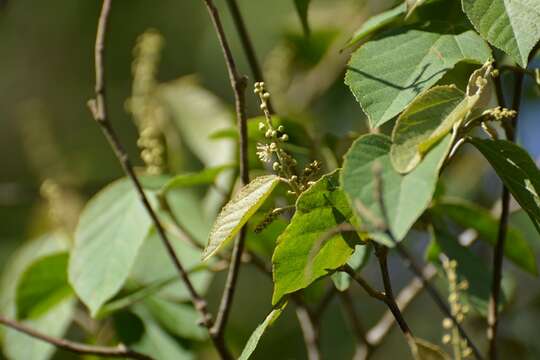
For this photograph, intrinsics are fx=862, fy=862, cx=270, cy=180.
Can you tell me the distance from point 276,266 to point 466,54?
0.87ft

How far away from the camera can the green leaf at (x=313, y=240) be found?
0.70 meters

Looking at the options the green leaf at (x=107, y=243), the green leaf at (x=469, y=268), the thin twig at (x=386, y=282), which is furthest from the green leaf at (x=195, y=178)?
the thin twig at (x=386, y=282)

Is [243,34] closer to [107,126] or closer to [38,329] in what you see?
[107,126]

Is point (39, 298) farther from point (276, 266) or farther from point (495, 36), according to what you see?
point (495, 36)

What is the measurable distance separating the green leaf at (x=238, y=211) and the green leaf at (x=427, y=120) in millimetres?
125

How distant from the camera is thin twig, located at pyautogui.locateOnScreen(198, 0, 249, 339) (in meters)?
0.82

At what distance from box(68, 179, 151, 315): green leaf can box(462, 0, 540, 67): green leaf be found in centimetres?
50

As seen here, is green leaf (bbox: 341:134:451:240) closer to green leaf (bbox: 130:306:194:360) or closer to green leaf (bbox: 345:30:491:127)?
green leaf (bbox: 345:30:491:127)

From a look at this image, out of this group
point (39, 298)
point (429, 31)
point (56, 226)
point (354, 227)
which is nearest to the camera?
point (354, 227)

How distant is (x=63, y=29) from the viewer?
3.47 metres

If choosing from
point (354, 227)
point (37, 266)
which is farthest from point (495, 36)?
point (37, 266)

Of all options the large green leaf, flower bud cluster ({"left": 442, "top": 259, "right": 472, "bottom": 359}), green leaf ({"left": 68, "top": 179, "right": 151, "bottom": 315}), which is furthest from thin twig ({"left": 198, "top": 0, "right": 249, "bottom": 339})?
the large green leaf

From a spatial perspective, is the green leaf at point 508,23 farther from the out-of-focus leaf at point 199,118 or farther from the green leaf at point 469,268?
the out-of-focus leaf at point 199,118

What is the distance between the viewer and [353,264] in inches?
37.6
